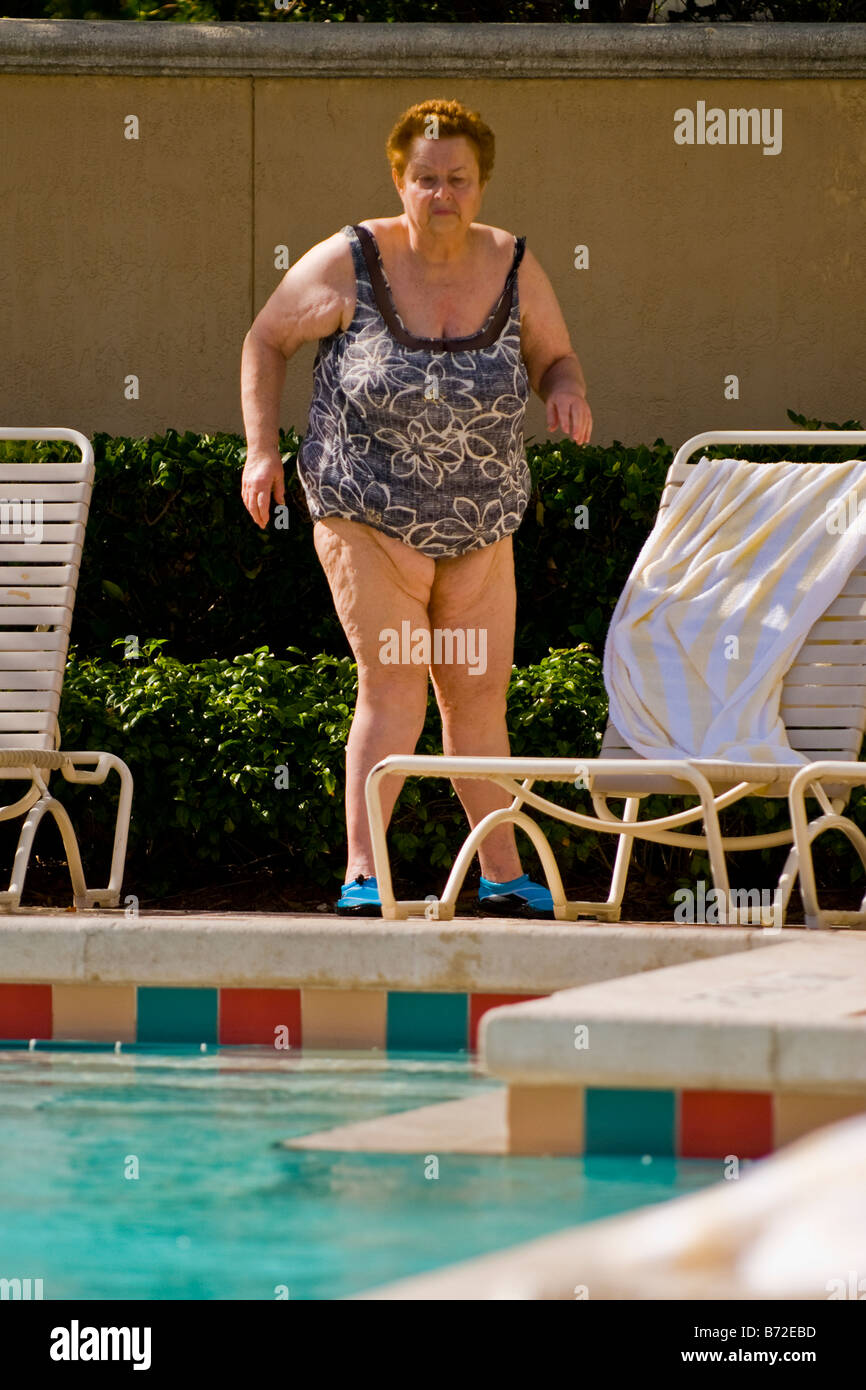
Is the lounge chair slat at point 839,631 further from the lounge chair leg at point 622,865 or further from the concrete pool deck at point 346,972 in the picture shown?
the concrete pool deck at point 346,972

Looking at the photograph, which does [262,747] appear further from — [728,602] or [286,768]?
[728,602]

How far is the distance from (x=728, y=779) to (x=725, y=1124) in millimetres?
1739

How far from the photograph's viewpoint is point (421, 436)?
14.8 ft

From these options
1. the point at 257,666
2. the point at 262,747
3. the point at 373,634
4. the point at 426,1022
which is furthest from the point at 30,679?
the point at 426,1022

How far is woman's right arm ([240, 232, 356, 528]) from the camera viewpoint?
4.49 m

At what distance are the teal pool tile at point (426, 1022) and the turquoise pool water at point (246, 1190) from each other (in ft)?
0.89

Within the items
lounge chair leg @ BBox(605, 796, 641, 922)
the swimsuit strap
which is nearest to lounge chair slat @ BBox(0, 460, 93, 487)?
the swimsuit strap

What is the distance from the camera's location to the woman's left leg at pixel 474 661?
4539 millimetres

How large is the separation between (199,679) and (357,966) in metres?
2.09

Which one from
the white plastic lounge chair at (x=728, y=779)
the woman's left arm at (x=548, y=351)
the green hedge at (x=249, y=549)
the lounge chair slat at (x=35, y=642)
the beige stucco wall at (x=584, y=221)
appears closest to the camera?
the white plastic lounge chair at (x=728, y=779)

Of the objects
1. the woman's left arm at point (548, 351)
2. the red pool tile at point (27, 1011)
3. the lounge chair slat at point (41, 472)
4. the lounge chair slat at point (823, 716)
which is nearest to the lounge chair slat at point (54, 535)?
the lounge chair slat at point (41, 472)

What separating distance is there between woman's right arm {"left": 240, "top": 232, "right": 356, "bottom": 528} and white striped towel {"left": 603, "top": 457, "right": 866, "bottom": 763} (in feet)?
3.18
